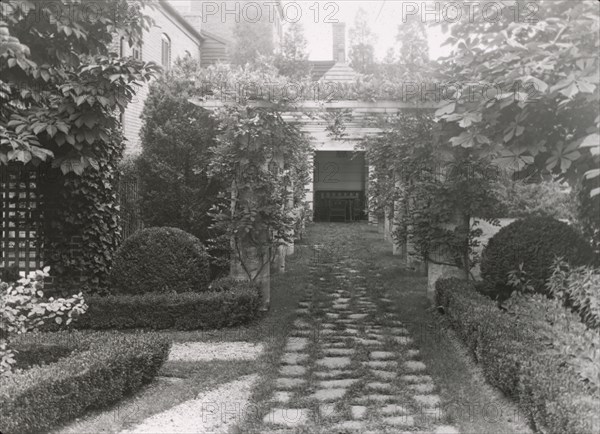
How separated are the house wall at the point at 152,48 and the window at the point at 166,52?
0.15m

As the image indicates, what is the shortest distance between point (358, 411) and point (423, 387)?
3.32ft

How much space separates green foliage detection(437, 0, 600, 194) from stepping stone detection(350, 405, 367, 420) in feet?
9.24

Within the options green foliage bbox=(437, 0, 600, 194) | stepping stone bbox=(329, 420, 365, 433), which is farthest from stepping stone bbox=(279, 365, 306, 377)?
green foliage bbox=(437, 0, 600, 194)

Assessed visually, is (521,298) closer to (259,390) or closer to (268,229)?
(259,390)

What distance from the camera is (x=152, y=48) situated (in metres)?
18.6

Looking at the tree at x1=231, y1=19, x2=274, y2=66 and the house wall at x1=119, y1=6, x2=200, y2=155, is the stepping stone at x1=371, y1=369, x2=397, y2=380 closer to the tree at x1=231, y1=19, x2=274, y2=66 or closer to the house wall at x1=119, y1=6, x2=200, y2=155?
the house wall at x1=119, y1=6, x2=200, y2=155

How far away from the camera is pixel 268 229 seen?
32.9 ft

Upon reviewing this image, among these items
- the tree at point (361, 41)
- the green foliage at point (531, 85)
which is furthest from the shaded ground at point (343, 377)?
the tree at point (361, 41)

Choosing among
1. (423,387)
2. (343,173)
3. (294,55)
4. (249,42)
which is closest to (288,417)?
(423,387)

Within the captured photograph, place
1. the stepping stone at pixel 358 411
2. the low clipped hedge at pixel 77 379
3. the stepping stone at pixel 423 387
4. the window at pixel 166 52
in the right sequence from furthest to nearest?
the window at pixel 166 52
the stepping stone at pixel 423 387
the stepping stone at pixel 358 411
the low clipped hedge at pixel 77 379

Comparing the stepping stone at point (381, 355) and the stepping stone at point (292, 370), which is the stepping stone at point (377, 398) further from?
the stepping stone at point (381, 355)

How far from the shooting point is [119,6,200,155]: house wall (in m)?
16.6

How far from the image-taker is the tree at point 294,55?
26.6 metres

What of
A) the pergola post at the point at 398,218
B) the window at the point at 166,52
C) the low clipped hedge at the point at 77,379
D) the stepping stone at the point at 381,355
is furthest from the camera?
the window at the point at 166,52
